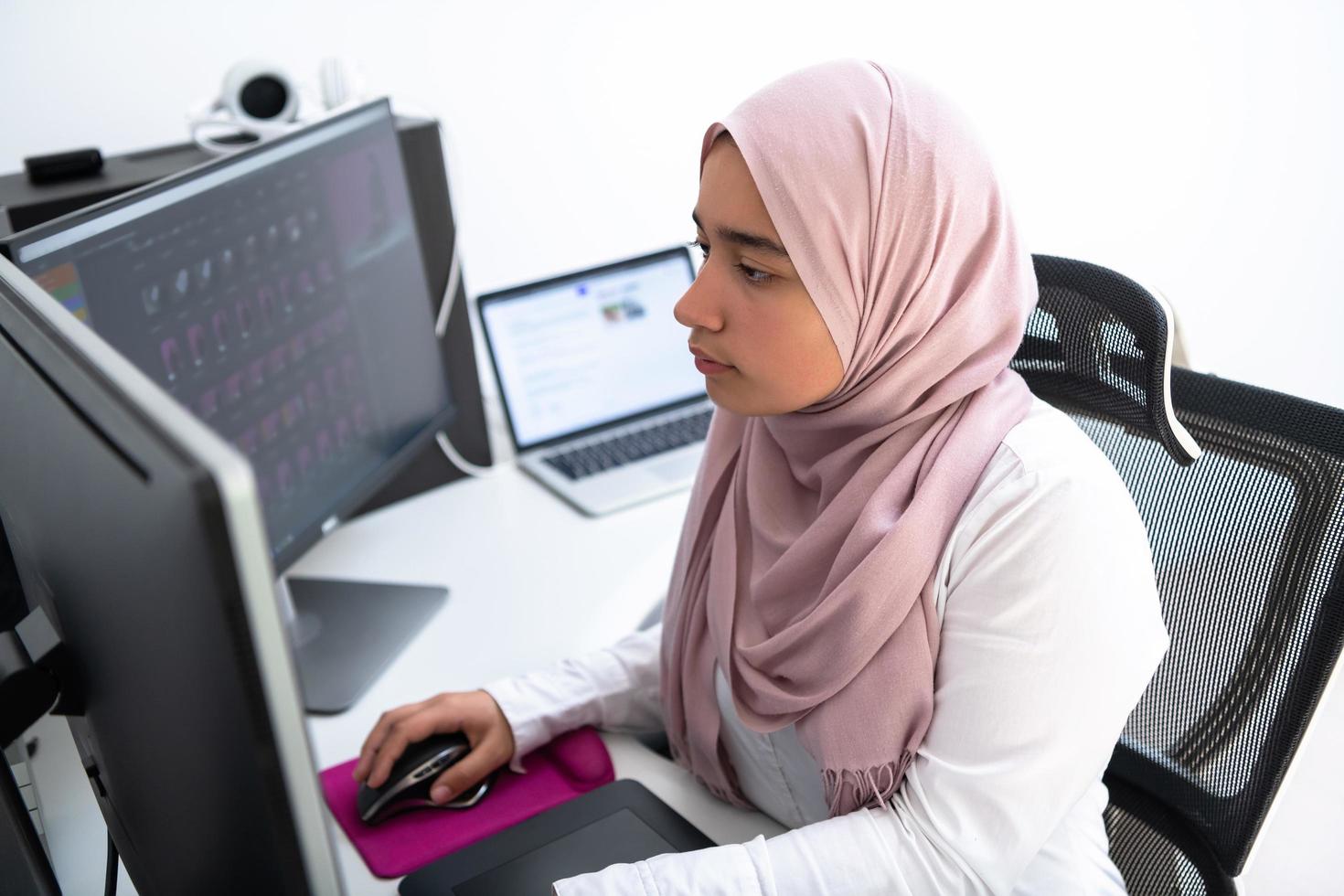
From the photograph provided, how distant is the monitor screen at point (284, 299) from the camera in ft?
3.08

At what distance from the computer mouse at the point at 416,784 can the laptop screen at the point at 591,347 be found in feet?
2.26

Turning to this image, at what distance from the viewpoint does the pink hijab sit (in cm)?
88

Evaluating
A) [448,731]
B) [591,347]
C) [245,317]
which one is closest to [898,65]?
[591,347]

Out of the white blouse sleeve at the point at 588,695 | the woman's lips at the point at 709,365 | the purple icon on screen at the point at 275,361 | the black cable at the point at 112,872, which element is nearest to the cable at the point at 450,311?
the purple icon on screen at the point at 275,361

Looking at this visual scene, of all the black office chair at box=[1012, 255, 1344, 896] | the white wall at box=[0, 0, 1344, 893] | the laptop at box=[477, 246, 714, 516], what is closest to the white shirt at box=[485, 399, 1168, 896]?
the black office chair at box=[1012, 255, 1344, 896]

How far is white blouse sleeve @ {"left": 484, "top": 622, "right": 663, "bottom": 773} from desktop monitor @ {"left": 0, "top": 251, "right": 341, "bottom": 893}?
44 centimetres

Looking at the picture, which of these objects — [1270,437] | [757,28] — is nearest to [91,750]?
[1270,437]

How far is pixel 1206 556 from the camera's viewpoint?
3.25ft

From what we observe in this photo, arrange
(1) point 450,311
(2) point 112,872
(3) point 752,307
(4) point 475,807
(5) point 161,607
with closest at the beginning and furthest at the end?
(5) point 161,607, (2) point 112,872, (3) point 752,307, (4) point 475,807, (1) point 450,311

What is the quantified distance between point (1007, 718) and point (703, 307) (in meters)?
0.40

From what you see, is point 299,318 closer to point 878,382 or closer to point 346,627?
point 346,627

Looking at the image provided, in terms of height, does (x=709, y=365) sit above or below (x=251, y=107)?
below

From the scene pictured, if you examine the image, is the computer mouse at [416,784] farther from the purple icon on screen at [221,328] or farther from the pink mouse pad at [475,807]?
the purple icon on screen at [221,328]

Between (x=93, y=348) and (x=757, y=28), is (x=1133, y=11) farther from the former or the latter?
(x=93, y=348)
